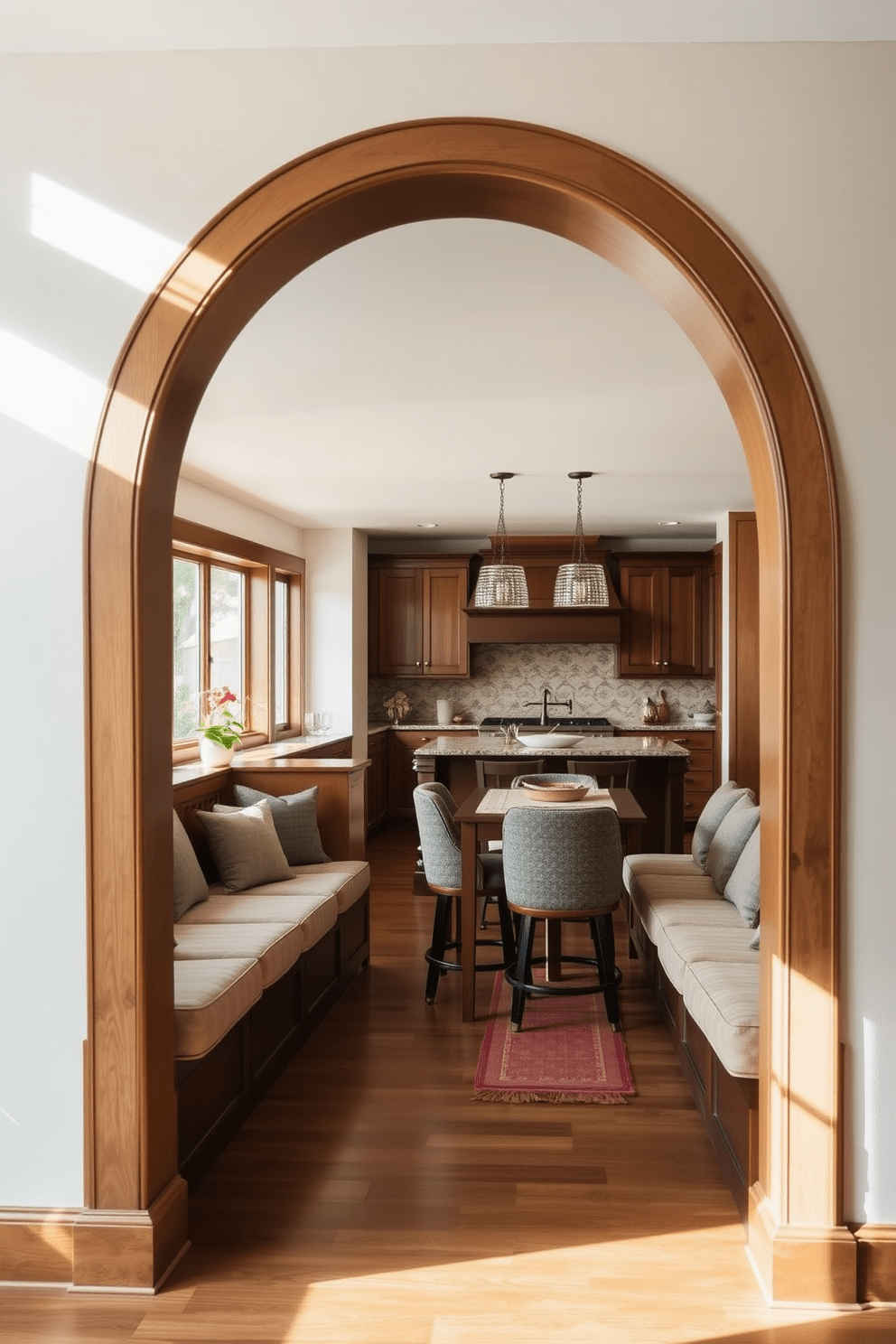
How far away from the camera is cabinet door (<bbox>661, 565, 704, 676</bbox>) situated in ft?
31.4

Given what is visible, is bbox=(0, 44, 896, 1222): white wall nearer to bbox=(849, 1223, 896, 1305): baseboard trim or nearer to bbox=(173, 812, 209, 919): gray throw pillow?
bbox=(849, 1223, 896, 1305): baseboard trim

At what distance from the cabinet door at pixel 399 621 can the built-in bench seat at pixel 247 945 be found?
4485 mm

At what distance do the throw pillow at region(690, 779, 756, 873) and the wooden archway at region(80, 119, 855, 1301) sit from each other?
7.88 feet

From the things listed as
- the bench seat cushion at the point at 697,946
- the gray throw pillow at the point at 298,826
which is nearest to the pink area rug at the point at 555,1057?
the bench seat cushion at the point at 697,946

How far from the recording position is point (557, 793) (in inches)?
190

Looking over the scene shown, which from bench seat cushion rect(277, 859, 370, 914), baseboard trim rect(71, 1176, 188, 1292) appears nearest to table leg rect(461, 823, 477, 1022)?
bench seat cushion rect(277, 859, 370, 914)

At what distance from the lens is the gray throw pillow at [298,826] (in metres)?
5.16

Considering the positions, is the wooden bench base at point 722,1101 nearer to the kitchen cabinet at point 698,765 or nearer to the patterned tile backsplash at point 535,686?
the kitchen cabinet at point 698,765

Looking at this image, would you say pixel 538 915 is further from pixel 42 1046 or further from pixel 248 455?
pixel 248 455

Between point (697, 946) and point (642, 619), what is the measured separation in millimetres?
6328

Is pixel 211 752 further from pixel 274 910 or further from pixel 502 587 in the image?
pixel 502 587

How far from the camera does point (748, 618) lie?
793 cm

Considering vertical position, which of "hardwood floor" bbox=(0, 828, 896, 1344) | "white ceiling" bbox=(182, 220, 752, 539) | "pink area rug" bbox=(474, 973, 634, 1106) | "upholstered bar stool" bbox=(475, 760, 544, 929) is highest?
"white ceiling" bbox=(182, 220, 752, 539)

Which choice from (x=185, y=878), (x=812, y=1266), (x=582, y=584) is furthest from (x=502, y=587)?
(x=812, y=1266)
